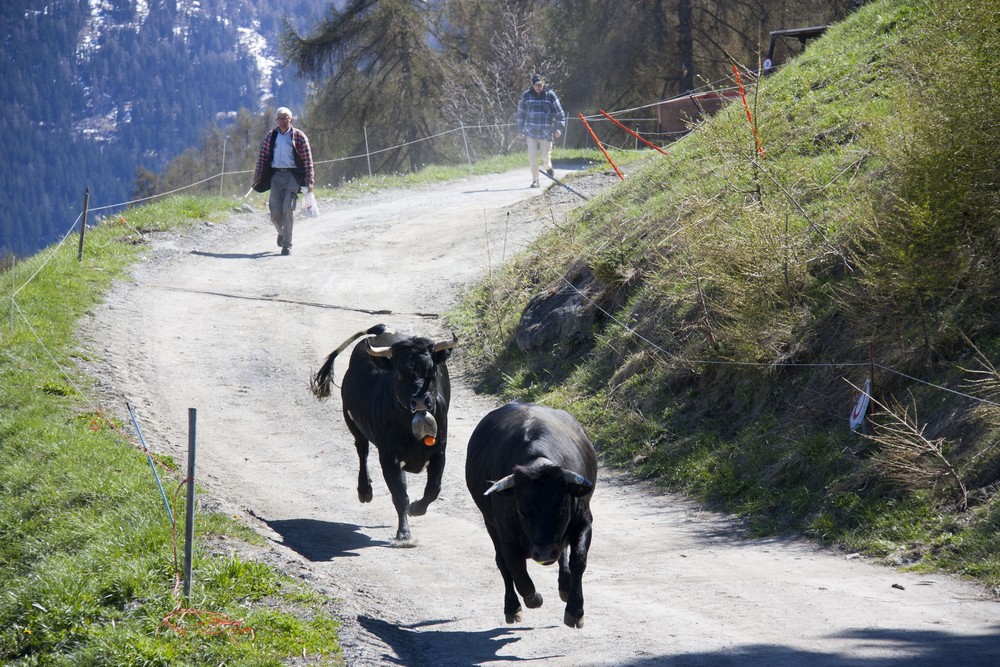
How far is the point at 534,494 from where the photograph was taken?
610cm

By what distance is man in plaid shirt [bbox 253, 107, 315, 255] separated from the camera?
20203 mm

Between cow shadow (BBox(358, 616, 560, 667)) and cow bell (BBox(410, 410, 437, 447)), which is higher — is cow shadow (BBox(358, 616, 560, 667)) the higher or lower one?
the lower one

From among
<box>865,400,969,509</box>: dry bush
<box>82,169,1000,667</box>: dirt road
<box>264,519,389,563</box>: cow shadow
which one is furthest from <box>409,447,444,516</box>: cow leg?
<box>865,400,969,509</box>: dry bush

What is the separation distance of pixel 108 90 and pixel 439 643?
102m

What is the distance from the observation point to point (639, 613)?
22.7ft

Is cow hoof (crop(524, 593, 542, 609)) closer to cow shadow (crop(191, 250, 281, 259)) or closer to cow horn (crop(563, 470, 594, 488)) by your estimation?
cow horn (crop(563, 470, 594, 488))

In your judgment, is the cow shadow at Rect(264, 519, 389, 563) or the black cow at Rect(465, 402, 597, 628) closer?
the black cow at Rect(465, 402, 597, 628)

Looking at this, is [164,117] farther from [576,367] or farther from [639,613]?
[639,613]

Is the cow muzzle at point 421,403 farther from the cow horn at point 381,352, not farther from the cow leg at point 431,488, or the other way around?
the cow leg at point 431,488

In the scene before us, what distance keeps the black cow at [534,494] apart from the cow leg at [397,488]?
5.57ft

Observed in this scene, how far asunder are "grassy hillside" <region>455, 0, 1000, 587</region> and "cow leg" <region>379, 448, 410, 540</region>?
307 cm

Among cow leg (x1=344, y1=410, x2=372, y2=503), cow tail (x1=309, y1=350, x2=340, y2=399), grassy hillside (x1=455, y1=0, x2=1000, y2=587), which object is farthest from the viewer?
cow tail (x1=309, y1=350, x2=340, y2=399)

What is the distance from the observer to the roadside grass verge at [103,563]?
6.46m

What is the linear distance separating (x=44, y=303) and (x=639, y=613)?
40.1 feet
